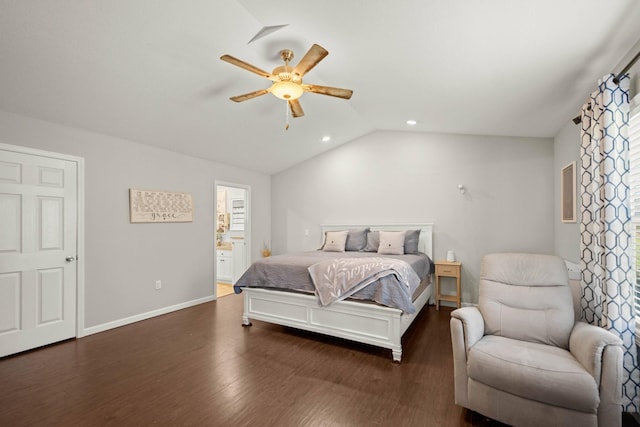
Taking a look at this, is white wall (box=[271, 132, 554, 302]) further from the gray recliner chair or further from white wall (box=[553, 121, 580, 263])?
the gray recliner chair

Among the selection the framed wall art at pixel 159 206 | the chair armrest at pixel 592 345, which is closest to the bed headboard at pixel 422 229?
the chair armrest at pixel 592 345

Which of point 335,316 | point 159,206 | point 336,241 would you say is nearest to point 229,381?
point 335,316

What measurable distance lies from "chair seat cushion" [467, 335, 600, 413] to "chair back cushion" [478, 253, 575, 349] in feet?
0.56

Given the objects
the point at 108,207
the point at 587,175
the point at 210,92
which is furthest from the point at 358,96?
the point at 108,207

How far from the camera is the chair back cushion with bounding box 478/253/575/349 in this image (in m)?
2.12

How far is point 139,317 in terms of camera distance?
3908 millimetres

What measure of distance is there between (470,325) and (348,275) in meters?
1.27

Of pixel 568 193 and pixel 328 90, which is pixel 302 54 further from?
pixel 568 193

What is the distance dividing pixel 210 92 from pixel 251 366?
276 centimetres

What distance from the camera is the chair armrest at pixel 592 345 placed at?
1614 mm

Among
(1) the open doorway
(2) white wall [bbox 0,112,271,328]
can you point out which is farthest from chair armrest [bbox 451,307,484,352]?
(1) the open doorway

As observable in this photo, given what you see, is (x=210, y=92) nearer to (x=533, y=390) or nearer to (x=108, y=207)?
(x=108, y=207)

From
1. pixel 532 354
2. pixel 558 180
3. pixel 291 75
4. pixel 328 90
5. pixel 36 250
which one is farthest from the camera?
pixel 558 180

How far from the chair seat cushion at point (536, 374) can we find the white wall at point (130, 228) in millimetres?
3886
